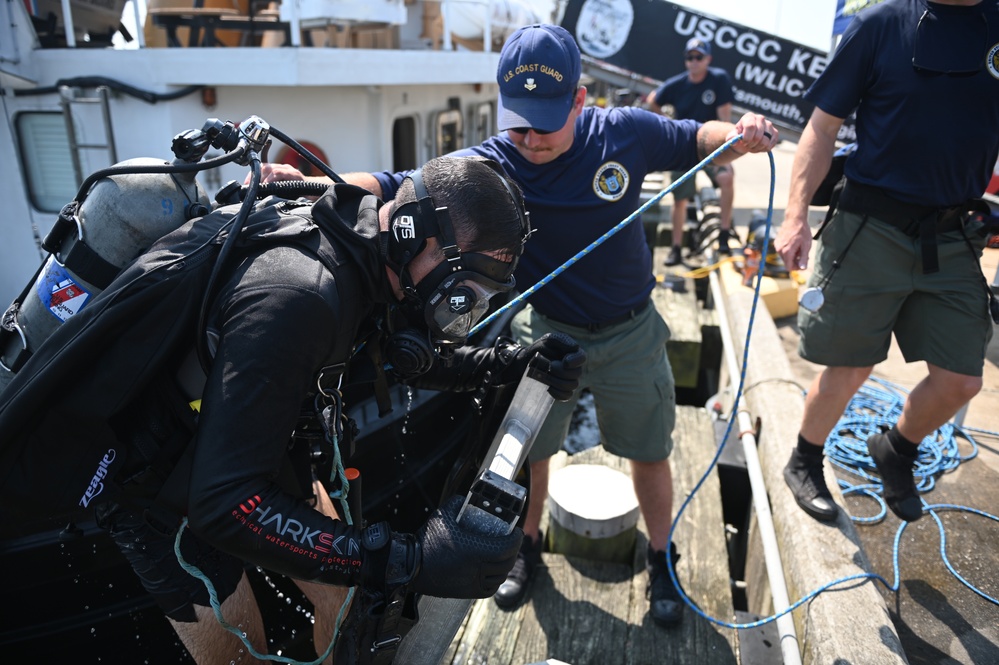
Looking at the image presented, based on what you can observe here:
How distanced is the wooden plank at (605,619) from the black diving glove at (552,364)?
1.19 metres

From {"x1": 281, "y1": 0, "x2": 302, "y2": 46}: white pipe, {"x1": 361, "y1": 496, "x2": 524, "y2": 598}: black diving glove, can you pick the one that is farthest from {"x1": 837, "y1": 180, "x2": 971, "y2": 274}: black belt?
{"x1": 281, "y1": 0, "x2": 302, "y2": 46}: white pipe

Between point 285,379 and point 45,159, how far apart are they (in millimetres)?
5096

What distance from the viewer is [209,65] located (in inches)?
194

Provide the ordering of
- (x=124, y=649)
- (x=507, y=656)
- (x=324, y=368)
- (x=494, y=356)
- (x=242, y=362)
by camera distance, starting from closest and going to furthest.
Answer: (x=242, y=362), (x=324, y=368), (x=494, y=356), (x=507, y=656), (x=124, y=649)

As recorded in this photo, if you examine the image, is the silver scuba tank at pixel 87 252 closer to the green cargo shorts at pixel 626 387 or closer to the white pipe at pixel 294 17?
the green cargo shorts at pixel 626 387

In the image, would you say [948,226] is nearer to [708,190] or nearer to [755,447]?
[755,447]

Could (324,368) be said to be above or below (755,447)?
above

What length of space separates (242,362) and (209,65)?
4348 millimetres

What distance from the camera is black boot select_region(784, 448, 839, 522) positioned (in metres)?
2.75

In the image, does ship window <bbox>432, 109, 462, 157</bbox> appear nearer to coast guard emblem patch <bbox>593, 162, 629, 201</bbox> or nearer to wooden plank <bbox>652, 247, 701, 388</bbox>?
wooden plank <bbox>652, 247, 701, 388</bbox>

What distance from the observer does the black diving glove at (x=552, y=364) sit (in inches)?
84.1

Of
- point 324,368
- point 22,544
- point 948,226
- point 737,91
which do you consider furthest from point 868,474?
point 737,91

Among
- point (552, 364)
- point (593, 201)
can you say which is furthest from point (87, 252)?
point (593, 201)

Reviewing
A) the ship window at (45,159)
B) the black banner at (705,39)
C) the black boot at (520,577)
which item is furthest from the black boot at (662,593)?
the black banner at (705,39)
